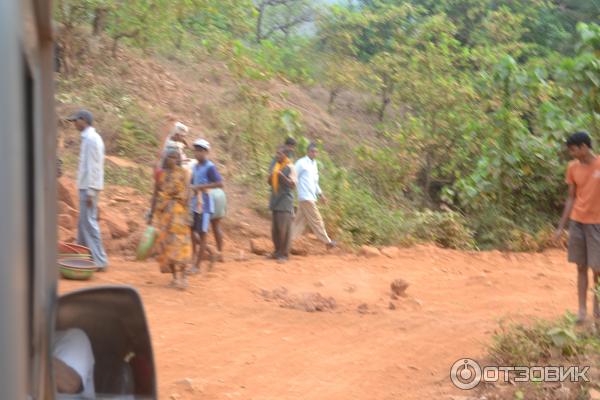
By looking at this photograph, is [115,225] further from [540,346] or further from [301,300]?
[540,346]

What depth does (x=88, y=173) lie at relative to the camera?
8.27 meters

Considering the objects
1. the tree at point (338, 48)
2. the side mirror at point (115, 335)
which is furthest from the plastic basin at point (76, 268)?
the tree at point (338, 48)

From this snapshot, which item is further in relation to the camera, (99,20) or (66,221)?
(99,20)

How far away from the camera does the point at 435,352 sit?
621 cm

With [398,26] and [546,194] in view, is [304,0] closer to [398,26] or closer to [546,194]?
[398,26]

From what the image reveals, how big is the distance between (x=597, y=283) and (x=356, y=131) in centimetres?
1455

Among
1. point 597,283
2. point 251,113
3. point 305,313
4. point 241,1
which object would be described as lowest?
point 305,313

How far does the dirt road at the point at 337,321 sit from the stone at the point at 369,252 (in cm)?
22

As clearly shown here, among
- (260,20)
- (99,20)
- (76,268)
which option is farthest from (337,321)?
(260,20)

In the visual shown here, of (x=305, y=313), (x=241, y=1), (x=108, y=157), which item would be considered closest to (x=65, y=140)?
(x=108, y=157)

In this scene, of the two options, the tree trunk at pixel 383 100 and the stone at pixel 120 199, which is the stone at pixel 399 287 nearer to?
the stone at pixel 120 199

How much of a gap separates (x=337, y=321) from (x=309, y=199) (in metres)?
3.99

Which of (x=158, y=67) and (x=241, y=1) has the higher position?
(x=241, y=1)

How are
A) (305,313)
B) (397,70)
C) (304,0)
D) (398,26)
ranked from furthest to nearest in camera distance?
(304,0)
(398,26)
(397,70)
(305,313)
